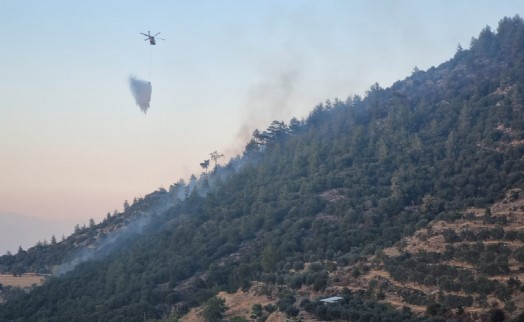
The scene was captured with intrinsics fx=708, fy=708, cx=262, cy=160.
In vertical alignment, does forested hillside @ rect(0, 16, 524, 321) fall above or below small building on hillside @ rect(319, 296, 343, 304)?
above

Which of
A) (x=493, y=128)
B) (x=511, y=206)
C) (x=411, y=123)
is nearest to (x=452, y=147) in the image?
(x=493, y=128)

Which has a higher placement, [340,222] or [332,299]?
[340,222]

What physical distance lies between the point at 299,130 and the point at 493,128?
41.4 m

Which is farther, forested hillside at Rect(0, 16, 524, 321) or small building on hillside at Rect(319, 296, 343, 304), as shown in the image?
forested hillside at Rect(0, 16, 524, 321)

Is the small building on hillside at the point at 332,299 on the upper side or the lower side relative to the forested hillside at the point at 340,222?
lower

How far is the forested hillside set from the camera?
56.3 metres

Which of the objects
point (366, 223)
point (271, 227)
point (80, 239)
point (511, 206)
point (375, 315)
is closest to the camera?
point (375, 315)

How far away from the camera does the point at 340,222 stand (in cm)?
7806

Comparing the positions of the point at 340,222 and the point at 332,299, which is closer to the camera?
the point at 332,299

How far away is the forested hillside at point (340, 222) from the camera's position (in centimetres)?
5628

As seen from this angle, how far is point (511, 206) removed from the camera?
6538 centimetres

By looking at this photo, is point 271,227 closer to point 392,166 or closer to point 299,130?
point 392,166

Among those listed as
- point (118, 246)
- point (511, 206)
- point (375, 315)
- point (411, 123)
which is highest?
point (411, 123)

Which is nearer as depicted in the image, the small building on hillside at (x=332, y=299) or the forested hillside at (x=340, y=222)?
the small building on hillside at (x=332, y=299)
